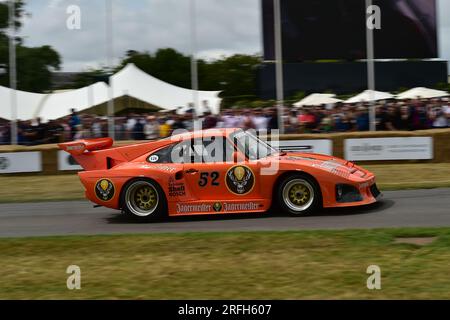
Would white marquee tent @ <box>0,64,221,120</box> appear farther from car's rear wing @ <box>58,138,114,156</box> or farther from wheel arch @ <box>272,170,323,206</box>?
wheel arch @ <box>272,170,323,206</box>

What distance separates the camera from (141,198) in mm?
10133

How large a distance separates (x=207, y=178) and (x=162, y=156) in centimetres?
90

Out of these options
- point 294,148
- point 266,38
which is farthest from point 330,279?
point 266,38

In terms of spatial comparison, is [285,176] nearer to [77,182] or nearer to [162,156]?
[162,156]

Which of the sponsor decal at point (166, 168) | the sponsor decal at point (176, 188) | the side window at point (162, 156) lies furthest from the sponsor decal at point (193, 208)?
the side window at point (162, 156)

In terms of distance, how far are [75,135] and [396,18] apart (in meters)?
31.9

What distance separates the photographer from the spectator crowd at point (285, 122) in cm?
1866

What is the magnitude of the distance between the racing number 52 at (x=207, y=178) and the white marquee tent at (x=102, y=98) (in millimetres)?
27698

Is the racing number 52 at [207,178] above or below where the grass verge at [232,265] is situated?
above

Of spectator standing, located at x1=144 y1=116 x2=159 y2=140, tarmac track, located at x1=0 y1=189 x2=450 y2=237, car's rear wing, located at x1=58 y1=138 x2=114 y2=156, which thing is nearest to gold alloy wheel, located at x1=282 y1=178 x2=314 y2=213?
tarmac track, located at x1=0 y1=189 x2=450 y2=237

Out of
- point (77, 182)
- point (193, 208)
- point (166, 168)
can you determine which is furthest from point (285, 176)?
point (77, 182)

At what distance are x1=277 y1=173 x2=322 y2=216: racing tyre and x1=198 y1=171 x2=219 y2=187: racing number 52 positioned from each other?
0.97 m

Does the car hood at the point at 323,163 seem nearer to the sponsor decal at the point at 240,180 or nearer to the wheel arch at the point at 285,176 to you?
the wheel arch at the point at 285,176
